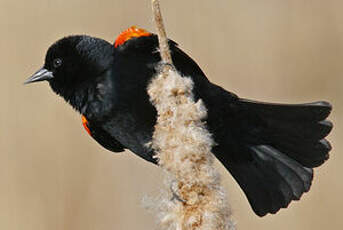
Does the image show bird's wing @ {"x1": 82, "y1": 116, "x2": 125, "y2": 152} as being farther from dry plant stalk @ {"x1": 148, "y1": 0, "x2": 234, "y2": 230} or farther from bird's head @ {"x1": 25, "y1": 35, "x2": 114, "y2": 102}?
dry plant stalk @ {"x1": 148, "y1": 0, "x2": 234, "y2": 230}

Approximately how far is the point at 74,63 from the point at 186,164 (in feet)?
3.47

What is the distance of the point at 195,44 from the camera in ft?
9.59

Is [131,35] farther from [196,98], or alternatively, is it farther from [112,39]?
[112,39]

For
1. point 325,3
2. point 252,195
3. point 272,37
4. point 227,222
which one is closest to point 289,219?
point 252,195

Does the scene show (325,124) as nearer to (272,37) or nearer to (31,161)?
(272,37)

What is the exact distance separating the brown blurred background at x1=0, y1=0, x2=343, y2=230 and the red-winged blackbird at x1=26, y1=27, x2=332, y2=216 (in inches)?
16.2

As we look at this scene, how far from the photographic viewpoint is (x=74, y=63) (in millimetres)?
2320

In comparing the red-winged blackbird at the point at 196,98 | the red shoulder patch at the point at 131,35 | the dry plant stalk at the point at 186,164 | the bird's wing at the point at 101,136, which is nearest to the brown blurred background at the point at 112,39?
the bird's wing at the point at 101,136

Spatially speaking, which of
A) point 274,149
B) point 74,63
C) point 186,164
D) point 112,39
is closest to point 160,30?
point 186,164

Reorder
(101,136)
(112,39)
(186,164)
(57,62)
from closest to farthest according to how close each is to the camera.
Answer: (186,164), (57,62), (101,136), (112,39)

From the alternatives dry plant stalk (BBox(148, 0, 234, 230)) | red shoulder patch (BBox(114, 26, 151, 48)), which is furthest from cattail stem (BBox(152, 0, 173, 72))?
red shoulder patch (BBox(114, 26, 151, 48))

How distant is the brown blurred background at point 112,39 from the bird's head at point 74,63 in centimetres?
50

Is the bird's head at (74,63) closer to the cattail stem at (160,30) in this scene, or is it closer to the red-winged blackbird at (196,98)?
the red-winged blackbird at (196,98)

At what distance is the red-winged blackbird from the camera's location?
7.12ft
